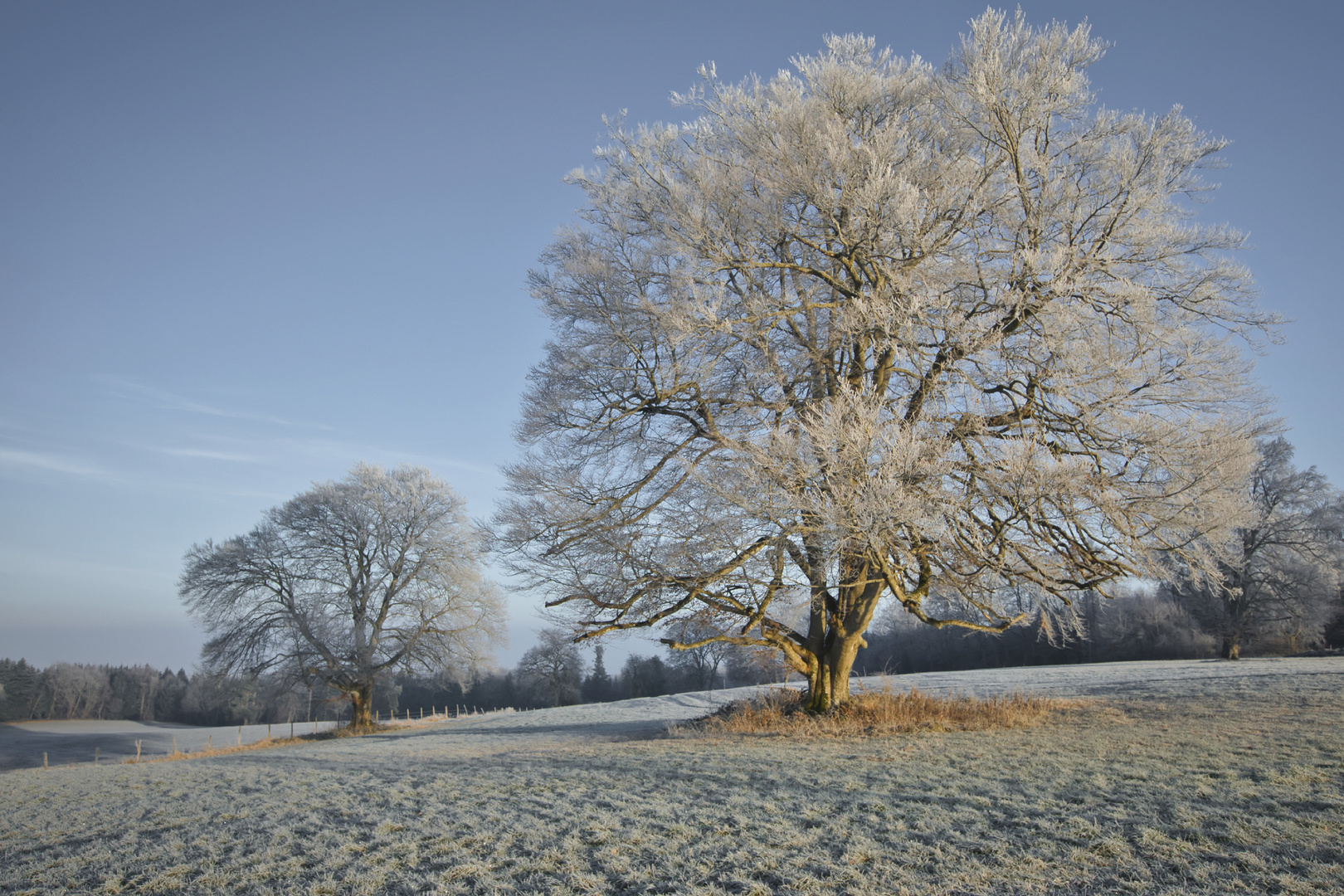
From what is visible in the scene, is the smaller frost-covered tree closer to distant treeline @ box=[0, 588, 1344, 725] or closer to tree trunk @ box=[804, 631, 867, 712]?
distant treeline @ box=[0, 588, 1344, 725]

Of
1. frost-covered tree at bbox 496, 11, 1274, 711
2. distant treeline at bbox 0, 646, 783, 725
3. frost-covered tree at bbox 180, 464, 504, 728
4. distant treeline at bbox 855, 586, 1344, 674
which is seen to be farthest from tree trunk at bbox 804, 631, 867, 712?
distant treeline at bbox 0, 646, 783, 725

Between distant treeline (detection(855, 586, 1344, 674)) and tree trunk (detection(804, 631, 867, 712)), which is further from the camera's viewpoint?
distant treeline (detection(855, 586, 1344, 674))

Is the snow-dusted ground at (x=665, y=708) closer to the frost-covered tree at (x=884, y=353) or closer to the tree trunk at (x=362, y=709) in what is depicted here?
the tree trunk at (x=362, y=709)

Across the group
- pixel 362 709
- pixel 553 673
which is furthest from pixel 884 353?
pixel 553 673

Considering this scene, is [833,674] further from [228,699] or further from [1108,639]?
[228,699]

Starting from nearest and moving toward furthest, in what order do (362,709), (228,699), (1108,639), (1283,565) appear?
(1283,565) < (362,709) < (1108,639) < (228,699)

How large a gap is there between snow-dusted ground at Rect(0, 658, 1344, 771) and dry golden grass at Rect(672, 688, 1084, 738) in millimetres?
1473

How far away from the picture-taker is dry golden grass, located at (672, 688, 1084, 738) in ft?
32.8

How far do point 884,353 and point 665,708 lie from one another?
18956 millimetres

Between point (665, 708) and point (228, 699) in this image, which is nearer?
point (665, 708)

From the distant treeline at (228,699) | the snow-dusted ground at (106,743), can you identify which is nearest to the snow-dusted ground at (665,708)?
the snow-dusted ground at (106,743)

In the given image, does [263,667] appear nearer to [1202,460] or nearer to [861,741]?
[861,741]

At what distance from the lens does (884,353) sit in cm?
1002

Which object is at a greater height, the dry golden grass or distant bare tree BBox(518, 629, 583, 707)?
the dry golden grass
